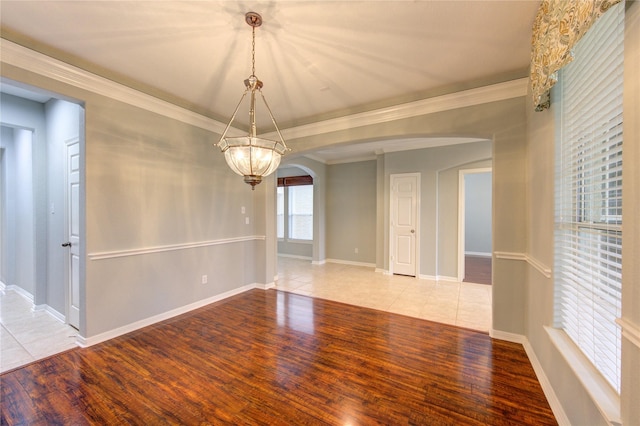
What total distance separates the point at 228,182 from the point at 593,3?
13.3ft

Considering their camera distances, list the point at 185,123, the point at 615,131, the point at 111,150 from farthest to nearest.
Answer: the point at 185,123 → the point at 111,150 → the point at 615,131

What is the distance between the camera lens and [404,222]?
5.54 metres

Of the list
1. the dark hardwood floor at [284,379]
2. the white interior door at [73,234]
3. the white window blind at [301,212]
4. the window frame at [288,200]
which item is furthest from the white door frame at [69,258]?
the white window blind at [301,212]

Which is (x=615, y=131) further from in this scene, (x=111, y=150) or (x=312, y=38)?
(x=111, y=150)

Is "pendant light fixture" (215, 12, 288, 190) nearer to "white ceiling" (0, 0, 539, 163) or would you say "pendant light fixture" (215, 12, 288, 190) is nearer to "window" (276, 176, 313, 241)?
"white ceiling" (0, 0, 539, 163)

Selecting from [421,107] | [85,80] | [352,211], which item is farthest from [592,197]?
[352,211]

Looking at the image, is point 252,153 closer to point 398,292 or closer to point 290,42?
point 290,42

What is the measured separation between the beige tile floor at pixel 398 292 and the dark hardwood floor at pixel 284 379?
0.46m

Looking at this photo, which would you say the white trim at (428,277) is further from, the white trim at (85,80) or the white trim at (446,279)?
the white trim at (85,80)

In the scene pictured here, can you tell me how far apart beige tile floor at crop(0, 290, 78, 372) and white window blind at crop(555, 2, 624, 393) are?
422 centimetres

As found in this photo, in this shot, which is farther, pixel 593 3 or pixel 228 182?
pixel 228 182

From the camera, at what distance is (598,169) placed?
145 centimetres

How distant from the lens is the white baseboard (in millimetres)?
1672

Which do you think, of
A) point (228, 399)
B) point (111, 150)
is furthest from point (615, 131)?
point (111, 150)
